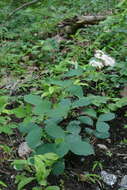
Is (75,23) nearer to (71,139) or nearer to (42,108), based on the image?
(42,108)

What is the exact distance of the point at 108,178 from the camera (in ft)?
5.83

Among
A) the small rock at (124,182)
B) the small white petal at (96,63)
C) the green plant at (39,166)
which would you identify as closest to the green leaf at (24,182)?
the green plant at (39,166)

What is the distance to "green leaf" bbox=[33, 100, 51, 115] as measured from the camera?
175 cm

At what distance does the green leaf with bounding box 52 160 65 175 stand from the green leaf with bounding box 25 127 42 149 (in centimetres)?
15

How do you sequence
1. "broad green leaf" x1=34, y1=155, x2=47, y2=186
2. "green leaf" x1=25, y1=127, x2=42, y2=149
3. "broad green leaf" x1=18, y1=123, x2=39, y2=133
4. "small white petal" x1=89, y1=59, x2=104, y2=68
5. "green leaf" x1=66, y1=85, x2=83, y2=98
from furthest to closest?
"small white petal" x1=89, y1=59, x2=104, y2=68
"green leaf" x1=66, y1=85, x2=83, y2=98
"broad green leaf" x1=18, y1=123, x2=39, y2=133
"green leaf" x1=25, y1=127, x2=42, y2=149
"broad green leaf" x1=34, y1=155, x2=47, y2=186

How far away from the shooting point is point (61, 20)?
15.9 feet

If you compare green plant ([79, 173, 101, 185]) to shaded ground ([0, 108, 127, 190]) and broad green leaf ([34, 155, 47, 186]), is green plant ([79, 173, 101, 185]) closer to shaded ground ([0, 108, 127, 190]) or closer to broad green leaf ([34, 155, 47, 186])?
shaded ground ([0, 108, 127, 190])

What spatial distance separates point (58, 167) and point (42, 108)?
34cm

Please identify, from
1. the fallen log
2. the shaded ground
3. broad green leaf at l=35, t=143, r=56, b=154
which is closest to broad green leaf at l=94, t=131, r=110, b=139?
the shaded ground

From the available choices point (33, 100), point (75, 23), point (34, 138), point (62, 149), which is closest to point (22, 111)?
point (33, 100)

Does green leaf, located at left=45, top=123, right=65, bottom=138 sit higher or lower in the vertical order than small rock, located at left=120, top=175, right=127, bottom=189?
higher

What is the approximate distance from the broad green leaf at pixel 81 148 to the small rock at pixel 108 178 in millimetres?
218

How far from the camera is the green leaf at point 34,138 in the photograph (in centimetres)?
166

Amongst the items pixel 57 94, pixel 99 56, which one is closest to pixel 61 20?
pixel 99 56
